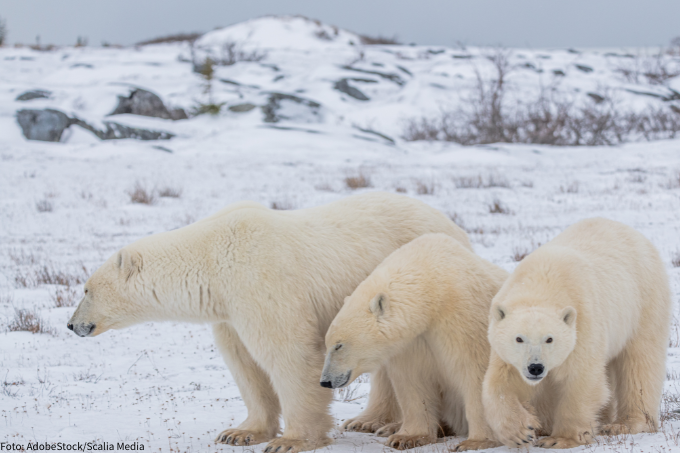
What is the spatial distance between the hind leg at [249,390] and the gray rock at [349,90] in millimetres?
31871

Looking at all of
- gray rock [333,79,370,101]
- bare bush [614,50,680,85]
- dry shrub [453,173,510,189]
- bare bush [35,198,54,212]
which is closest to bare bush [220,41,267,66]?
gray rock [333,79,370,101]

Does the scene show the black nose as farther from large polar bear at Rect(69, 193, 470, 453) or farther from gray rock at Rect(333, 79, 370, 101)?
gray rock at Rect(333, 79, 370, 101)

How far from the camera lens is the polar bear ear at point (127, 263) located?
397cm

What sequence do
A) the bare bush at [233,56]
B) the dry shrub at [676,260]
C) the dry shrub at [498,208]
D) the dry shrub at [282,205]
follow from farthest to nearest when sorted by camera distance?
the bare bush at [233,56]
the dry shrub at [282,205]
the dry shrub at [498,208]
the dry shrub at [676,260]

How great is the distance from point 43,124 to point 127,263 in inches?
860

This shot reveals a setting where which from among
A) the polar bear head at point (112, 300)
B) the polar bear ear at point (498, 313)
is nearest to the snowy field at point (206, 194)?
the polar bear head at point (112, 300)

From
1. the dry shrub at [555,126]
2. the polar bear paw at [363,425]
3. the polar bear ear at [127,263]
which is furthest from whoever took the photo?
the dry shrub at [555,126]

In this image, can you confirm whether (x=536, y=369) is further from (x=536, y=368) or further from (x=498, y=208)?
(x=498, y=208)

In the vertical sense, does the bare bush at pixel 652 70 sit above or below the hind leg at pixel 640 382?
below

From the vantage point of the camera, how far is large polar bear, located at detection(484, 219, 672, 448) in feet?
9.99

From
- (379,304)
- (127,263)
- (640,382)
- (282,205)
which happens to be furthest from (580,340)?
(282,205)

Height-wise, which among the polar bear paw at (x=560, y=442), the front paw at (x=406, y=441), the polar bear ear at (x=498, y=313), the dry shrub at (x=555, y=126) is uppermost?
the polar bear ear at (x=498, y=313)

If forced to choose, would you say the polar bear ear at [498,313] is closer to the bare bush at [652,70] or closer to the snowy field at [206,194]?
the snowy field at [206,194]

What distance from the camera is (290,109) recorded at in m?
28.8
